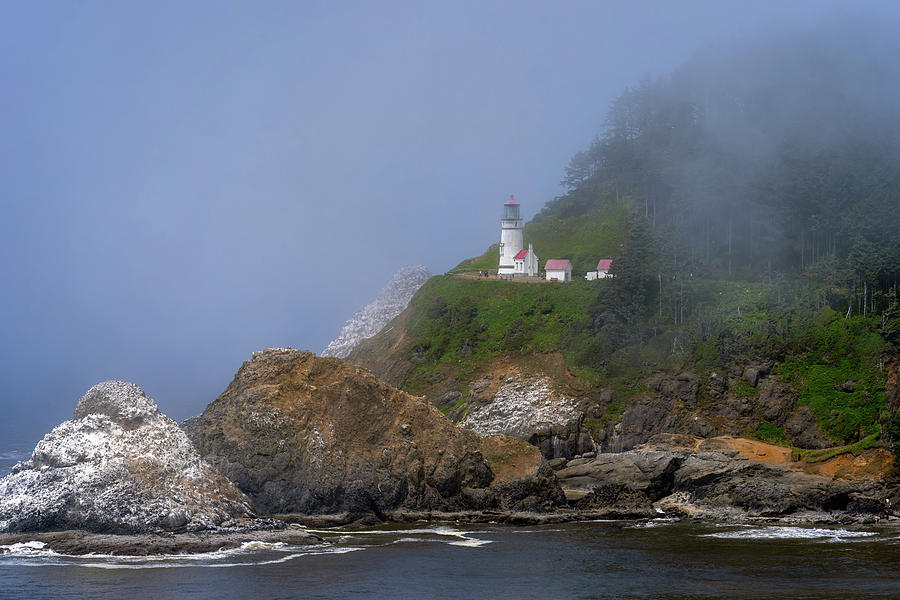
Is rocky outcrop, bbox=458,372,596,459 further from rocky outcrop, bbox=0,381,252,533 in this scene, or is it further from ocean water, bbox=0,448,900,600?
rocky outcrop, bbox=0,381,252,533

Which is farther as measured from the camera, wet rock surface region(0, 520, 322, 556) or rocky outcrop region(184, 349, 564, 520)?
rocky outcrop region(184, 349, 564, 520)

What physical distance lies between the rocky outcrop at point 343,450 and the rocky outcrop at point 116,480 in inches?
120

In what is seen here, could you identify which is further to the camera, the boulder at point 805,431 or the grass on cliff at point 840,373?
the grass on cliff at point 840,373

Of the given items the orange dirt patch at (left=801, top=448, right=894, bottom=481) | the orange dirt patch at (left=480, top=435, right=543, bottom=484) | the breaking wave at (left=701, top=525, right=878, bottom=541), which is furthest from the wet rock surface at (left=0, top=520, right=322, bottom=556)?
the orange dirt patch at (left=801, top=448, right=894, bottom=481)

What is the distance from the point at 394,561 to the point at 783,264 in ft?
196

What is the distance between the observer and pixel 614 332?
8988cm

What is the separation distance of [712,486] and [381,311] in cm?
6168

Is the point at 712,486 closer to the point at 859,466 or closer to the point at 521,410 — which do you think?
the point at 859,466

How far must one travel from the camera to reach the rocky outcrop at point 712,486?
2434 inches

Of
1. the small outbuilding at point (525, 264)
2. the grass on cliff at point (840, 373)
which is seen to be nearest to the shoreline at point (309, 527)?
the grass on cliff at point (840, 373)

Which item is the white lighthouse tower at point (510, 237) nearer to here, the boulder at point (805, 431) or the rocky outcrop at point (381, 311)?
the rocky outcrop at point (381, 311)

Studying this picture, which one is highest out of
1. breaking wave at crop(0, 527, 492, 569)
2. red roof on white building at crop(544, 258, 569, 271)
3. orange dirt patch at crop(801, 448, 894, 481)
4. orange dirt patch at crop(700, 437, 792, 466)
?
red roof on white building at crop(544, 258, 569, 271)

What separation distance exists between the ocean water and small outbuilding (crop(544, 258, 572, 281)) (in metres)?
50.3

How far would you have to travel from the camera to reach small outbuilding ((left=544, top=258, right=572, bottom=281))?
105 meters
